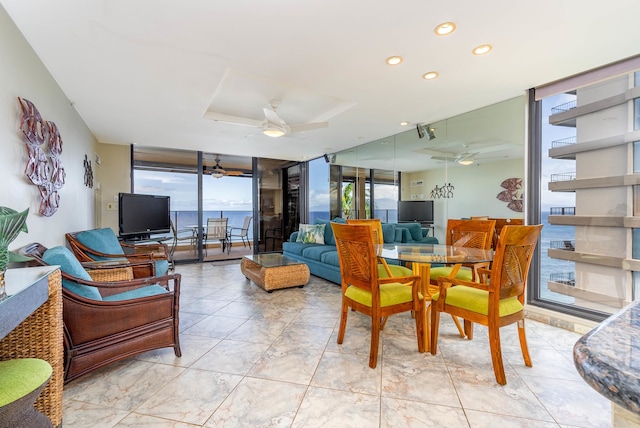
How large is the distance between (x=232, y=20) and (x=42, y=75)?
181 cm

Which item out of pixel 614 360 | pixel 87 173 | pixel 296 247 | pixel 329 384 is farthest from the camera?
pixel 296 247

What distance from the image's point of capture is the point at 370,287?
2.10m

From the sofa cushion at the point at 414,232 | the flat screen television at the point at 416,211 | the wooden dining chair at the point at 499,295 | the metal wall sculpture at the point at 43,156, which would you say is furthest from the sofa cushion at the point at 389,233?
the metal wall sculpture at the point at 43,156

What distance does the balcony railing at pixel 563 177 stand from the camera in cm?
289

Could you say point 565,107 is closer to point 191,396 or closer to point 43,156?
point 191,396

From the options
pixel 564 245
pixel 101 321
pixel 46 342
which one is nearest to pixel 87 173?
pixel 101 321

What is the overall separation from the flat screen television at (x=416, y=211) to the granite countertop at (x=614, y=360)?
4.10m

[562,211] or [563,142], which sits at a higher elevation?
[563,142]

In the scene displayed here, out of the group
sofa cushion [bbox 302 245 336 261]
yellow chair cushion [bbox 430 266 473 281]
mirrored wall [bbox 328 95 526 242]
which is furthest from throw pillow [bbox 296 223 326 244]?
yellow chair cushion [bbox 430 266 473 281]

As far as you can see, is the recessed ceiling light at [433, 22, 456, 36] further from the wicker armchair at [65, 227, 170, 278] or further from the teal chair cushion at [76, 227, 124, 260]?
the teal chair cushion at [76, 227, 124, 260]

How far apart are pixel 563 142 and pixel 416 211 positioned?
2101mm

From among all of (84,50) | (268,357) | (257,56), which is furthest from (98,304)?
(257,56)

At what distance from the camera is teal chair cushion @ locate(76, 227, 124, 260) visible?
322cm

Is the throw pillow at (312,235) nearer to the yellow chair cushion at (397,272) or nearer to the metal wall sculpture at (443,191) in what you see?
the metal wall sculpture at (443,191)
